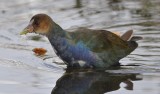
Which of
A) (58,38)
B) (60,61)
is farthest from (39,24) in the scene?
(60,61)

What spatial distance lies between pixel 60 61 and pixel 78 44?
2.71 feet

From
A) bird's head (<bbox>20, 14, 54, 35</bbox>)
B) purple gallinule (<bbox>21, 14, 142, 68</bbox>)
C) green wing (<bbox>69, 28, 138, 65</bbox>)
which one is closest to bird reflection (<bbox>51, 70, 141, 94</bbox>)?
purple gallinule (<bbox>21, 14, 142, 68</bbox>)

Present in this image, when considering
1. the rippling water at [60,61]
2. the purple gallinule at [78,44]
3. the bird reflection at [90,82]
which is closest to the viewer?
the bird reflection at [90,82]

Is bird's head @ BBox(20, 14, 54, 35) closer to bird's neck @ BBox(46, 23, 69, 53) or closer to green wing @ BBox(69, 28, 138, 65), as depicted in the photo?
bird's neck @ BBox(46, 23, 69, 53)

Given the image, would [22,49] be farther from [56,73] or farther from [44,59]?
[56,73]

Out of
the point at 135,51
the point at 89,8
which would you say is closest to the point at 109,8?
the point at 89,8

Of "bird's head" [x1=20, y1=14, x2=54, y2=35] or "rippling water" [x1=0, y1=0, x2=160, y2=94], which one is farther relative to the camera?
"bird's head" [x1=20, y1=14, x2=54, y2=35]

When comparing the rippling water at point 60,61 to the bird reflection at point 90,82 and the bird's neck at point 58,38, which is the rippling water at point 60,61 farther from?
the bird's neck at point 58,38

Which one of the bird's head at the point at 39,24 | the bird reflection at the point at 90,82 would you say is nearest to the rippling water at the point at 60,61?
the bird reflection at the point at 90,82

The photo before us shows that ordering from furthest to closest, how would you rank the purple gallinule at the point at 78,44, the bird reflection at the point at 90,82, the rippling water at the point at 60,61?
1. the purple gallinule at the point at 78,44
2. the rippling water at the point at 60,61
3. the bird reflection at the point at 90,82

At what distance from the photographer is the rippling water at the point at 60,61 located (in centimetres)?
735

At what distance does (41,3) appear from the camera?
1269cm

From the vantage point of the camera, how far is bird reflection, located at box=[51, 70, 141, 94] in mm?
7207

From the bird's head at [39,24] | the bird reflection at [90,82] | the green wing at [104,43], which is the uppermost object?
the bird's head at [39,24]
